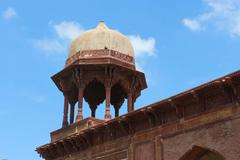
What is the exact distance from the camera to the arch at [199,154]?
1596 cm

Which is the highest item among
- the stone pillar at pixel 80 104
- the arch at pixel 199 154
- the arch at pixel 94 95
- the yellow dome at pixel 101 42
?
the yellow dome at pixel 101 42

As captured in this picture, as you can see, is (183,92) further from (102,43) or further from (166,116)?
(102,43)

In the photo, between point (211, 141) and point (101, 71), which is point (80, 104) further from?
point (211, 141)

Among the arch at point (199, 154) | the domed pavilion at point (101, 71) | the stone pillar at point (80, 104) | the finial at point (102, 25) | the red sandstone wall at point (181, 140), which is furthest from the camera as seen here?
the finial at point (102, 25)

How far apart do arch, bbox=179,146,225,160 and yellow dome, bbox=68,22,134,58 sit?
8.52 metres

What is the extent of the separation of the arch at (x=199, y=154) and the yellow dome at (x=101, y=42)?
28.0 ft

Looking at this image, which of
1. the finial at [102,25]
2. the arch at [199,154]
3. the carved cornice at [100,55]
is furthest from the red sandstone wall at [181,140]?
the finial at [102,25]

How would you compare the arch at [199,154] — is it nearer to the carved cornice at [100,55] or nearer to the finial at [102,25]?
the carved cornice at [100,55]

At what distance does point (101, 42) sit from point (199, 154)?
30.0ft

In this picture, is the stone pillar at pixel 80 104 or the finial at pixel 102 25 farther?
the finial at pixel 102 25

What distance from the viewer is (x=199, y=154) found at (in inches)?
639

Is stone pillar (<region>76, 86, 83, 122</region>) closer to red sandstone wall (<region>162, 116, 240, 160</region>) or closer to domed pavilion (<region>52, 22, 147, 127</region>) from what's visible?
domed pavilion (<region>52, 22, 147, 127</region>)

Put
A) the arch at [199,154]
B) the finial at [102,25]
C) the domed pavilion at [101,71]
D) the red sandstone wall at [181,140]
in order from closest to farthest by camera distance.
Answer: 1. the red sandstone wall at [181,140]
2. the arch at [199,154]
3. the domed pavilion at [101,71]
4. the finial at [102,25]

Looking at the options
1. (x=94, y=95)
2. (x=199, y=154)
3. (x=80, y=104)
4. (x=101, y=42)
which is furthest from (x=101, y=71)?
(x=199, y=154)
